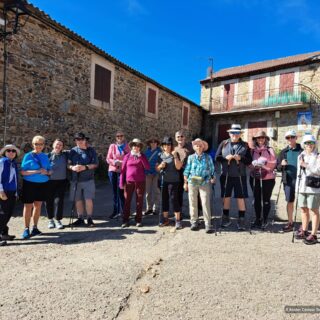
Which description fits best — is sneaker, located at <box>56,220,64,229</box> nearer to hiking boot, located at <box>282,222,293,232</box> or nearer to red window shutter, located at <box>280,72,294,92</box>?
hiking boot, located at <box>282,222,293,232</box>

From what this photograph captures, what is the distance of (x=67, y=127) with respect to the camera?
28.6ft

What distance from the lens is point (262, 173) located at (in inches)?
188

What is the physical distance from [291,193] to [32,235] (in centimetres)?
420

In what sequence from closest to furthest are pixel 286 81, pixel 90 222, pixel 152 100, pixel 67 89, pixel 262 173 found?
pixel 262 173 < pixel 90 222 < pixel 67 89 < pixel 152 100 < pixel 286 81

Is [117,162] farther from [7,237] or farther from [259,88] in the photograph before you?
[259,88]

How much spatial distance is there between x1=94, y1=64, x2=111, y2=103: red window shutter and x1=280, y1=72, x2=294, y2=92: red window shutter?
12413 mm

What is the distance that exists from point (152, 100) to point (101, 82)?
12.1 ft

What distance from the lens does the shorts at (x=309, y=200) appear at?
4.09m

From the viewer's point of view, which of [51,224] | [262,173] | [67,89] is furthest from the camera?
[67,89]

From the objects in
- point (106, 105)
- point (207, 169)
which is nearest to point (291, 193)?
point (207, 169)

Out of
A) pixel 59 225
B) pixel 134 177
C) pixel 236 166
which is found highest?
pixel 236 166

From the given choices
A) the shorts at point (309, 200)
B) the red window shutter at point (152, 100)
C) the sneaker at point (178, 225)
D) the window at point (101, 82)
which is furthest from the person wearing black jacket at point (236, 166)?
the red window shutter at point (152, 100)

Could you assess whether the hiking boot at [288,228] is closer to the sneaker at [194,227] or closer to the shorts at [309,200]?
the shorts at [309,200]

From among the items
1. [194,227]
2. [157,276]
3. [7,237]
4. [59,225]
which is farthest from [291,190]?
[7,237]
